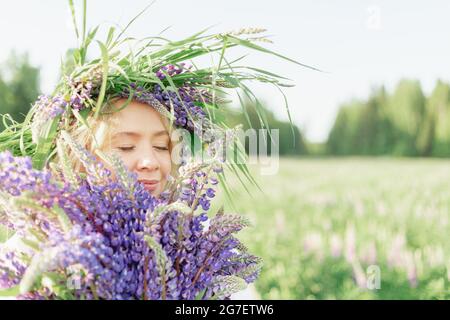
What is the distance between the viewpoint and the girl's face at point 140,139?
1.91 m

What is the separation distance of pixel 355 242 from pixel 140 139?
2.88 m

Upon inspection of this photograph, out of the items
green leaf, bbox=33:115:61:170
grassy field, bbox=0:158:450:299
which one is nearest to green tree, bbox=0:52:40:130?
grassy field, bbox=0:158:450:299

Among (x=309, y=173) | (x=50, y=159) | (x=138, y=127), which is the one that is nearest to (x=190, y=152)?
(x=138, y=127)

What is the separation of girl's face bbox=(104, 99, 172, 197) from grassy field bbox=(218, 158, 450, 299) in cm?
148

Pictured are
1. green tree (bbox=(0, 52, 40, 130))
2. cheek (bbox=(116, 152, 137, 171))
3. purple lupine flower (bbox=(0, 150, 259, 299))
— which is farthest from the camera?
green tree (bbox=(0, 52, 40, 130))

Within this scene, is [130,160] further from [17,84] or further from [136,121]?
[17,84]

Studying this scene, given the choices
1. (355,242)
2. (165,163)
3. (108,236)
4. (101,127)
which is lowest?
(355,242)

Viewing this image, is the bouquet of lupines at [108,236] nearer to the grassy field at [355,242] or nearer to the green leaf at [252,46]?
the green leaf at [252,46]

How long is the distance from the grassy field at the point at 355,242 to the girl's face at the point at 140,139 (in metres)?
1.48

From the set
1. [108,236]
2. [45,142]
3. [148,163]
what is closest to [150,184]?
[148,163]

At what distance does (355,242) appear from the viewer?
4.41 meters

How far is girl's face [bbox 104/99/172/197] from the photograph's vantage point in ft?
6.25

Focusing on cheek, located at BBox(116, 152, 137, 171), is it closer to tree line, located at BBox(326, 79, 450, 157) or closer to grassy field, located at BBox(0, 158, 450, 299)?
grassy field, located at BBox(0, 158, 450, 299)

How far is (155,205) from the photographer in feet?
4.54
